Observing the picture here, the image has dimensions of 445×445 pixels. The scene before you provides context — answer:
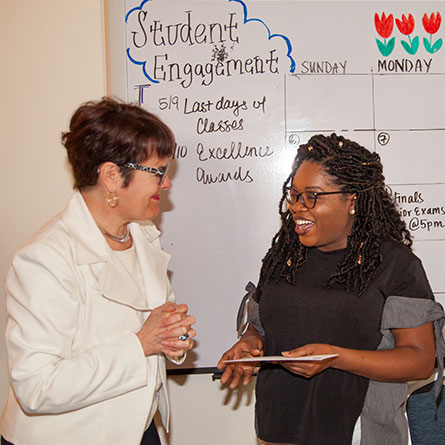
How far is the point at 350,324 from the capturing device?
167cm

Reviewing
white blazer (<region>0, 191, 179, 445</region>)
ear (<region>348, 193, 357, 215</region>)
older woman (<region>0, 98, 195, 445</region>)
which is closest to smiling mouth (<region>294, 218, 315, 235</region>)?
ear (<region>348, 193, 357, 215</region>)

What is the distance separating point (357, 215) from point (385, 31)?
1.02 meters

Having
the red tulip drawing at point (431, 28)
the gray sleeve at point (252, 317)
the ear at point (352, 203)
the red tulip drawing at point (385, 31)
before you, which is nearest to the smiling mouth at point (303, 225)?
the ear at point (352, 203)

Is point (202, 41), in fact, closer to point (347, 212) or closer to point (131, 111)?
point (131, 111)

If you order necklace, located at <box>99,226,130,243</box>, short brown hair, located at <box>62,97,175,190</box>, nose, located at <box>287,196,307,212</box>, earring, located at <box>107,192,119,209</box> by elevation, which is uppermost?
short brown hair, located at <box>62,97,175,190</box>

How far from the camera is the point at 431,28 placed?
2383 mm

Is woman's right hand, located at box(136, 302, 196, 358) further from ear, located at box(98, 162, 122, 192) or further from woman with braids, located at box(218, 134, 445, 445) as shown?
ear, located at box(98, 162, 122, 192)

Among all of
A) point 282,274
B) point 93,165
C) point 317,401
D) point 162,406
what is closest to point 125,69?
point 93,165

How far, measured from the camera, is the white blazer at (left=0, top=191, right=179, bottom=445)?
4.54 feet

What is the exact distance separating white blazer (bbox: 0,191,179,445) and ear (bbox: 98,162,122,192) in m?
0.09

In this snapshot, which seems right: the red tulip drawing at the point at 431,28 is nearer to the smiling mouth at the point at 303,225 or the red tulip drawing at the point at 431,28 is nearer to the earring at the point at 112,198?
the smiling mouth at the point at 303,225

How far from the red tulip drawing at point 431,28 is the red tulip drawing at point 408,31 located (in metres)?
0.05

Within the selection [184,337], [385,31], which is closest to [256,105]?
[385,31]

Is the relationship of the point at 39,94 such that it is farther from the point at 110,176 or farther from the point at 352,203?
the point at 352,203
